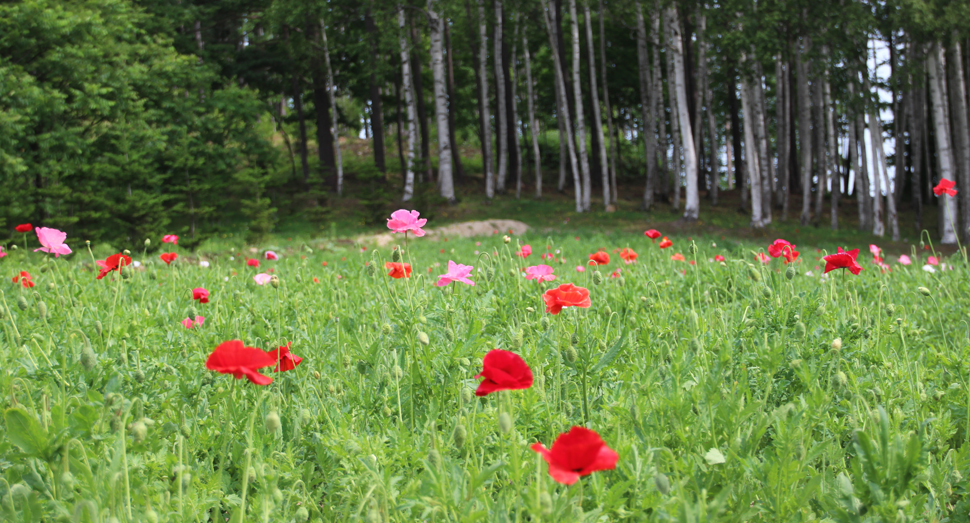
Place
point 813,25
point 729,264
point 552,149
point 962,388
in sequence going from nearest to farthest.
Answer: point 962,388
point 729,264
point 813,25
point 552,149

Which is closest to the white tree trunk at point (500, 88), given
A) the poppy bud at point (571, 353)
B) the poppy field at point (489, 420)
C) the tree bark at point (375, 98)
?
the tree bark at point (375, 98)

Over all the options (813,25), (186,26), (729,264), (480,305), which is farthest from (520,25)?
(480,305)

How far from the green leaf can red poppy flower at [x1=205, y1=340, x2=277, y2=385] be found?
41 cm

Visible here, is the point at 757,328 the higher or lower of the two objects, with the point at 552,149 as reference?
lower

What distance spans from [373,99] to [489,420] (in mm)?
21134

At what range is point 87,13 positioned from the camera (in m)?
13.4

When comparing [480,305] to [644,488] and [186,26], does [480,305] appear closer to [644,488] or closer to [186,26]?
[644,488]

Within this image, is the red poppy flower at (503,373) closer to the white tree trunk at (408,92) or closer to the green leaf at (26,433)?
the green leaf at (26,433)

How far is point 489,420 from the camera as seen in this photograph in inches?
65.4

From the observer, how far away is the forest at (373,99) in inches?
503

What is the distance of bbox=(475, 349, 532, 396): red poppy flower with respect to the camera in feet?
3.73

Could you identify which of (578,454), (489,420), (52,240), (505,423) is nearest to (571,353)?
(489,420)

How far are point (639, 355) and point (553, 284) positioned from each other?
1.32 m

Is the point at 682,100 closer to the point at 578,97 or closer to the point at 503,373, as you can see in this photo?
the point at 578,97
